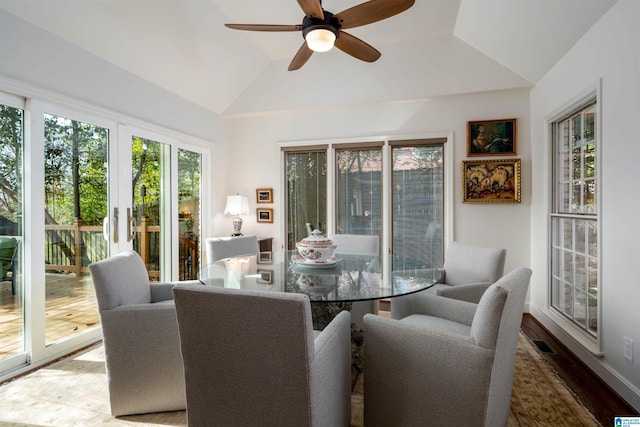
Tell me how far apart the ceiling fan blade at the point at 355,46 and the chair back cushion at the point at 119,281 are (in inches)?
78.8

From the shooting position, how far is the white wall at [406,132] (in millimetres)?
3695

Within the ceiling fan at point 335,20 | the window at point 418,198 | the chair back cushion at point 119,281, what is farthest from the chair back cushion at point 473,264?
the chair back cushion at point 119,281

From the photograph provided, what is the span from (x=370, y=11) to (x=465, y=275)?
2010mm

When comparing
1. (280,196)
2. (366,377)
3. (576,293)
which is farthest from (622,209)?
(280,196)

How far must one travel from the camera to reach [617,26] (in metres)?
2.08

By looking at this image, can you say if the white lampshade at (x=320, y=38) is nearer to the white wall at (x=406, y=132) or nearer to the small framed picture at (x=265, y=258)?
the small framed picture at (x=265, y=258)

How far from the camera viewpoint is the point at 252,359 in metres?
1.17

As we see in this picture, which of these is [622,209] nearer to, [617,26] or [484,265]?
[484,265]

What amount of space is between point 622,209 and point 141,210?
3.98 m

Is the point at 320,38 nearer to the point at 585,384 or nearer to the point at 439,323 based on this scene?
the point at 439,323

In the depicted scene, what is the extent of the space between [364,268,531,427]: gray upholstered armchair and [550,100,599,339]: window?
5.09 feet

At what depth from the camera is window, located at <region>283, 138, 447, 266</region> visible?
4008 mm

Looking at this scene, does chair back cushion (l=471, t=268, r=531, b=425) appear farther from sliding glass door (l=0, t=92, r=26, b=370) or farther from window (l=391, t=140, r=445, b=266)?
sliding glass door (l=0, t=92, r=26, b=370)

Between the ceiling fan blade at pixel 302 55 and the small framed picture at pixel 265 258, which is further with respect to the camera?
the small framed picture at pixel 265 258
